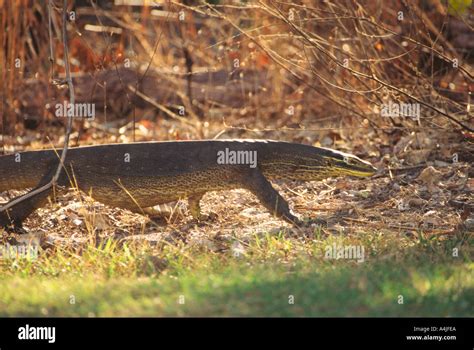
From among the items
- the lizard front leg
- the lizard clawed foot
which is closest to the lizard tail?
the lizard clawed foot

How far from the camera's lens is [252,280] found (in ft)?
16.4

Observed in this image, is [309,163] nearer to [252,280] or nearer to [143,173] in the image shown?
[143,173]

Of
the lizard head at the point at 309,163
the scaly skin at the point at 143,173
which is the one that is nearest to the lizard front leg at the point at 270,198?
the scaly skin at the point at 143,173

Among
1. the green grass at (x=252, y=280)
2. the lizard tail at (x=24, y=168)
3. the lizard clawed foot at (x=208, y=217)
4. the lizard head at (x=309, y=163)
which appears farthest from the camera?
the lizard clawed foot at (x=208, y=217)

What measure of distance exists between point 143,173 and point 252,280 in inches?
99.6

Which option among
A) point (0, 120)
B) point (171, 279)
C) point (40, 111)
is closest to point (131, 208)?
point (171, 279)

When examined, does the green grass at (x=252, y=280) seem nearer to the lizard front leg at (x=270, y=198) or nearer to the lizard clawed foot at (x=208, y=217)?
the lizard front leg at (x=270, y=198)

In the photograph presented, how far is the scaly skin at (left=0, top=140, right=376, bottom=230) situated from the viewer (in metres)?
7.26

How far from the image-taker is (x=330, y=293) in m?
4.68

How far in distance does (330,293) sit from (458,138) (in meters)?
5.03

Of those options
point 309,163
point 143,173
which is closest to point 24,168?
point 143,173

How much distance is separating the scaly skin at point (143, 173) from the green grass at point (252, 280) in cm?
84

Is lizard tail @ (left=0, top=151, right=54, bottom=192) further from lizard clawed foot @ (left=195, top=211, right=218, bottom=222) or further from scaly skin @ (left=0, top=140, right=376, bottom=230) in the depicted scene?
lizard clawed foot @ (left=195, top=211, right=218, bottom=222)

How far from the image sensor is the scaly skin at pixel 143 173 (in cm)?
726
